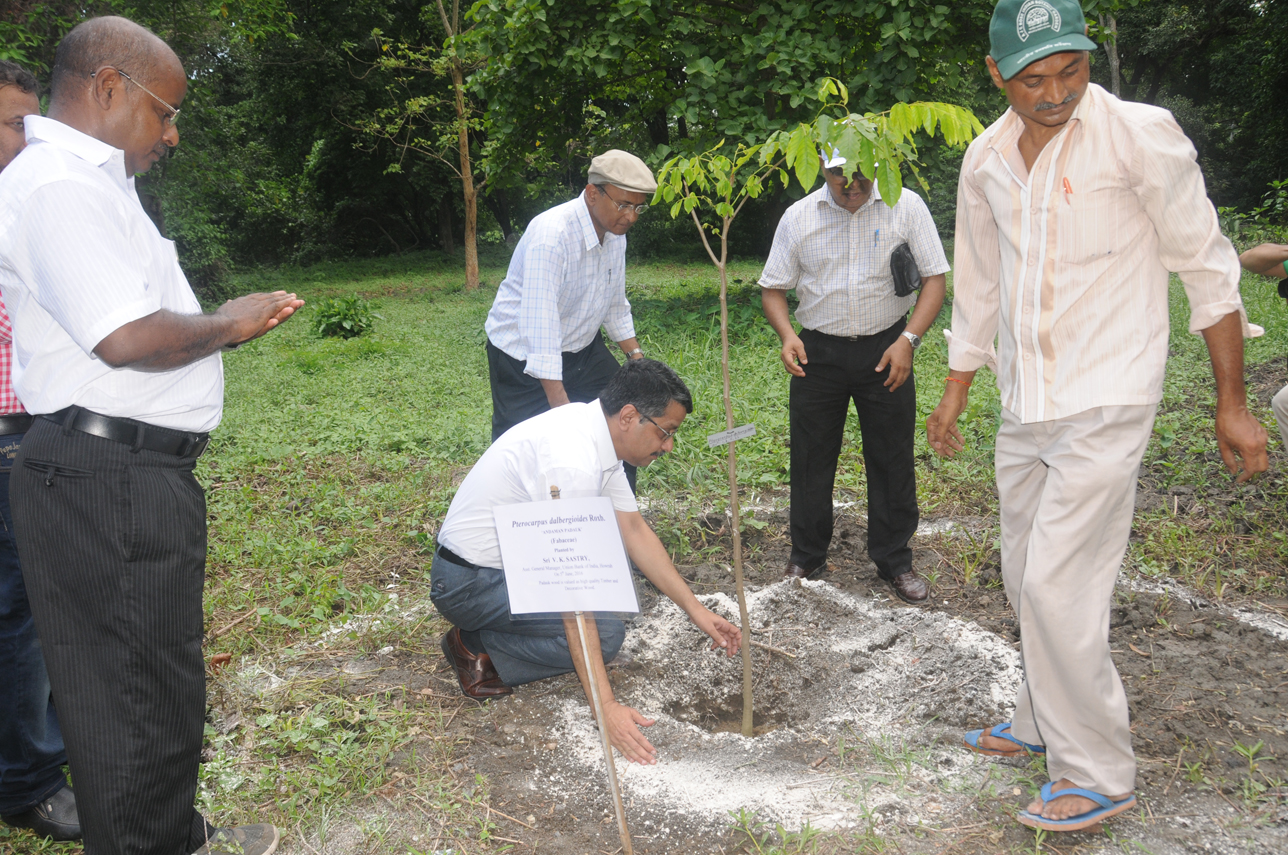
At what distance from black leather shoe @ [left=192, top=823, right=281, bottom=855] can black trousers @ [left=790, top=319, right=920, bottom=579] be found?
239cm

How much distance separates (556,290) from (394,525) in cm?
183

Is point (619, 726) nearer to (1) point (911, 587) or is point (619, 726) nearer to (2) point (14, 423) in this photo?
(1) point (911, 587)

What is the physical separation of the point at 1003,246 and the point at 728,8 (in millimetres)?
7991

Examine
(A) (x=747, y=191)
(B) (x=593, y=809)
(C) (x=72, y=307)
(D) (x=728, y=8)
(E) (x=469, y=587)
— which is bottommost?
(B) (x=593, y=809)

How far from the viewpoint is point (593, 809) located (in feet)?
8.53

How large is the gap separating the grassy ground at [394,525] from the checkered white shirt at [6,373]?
1245 mm

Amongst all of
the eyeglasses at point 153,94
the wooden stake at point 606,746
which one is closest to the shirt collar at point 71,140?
the eyeglasses at point 153,94

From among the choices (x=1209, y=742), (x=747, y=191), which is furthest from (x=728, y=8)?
(x=1209, y=742)

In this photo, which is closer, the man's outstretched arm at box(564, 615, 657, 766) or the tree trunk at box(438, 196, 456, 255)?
the man's outstretched arm at box(564, 615, 657, 766)

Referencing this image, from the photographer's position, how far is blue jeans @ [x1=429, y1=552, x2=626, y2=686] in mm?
3129

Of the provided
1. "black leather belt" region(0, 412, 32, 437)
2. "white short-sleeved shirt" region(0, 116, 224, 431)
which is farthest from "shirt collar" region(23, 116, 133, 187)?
"black leather belt" region(0, 412, 32, 437)

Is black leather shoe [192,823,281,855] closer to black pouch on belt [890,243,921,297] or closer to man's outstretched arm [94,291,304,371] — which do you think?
man's outstretched arm [94,291,304,371]

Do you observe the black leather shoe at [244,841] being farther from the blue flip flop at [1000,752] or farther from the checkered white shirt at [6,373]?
the blue flip flop at [1000,752]

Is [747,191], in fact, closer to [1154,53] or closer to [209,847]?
[209,847]
